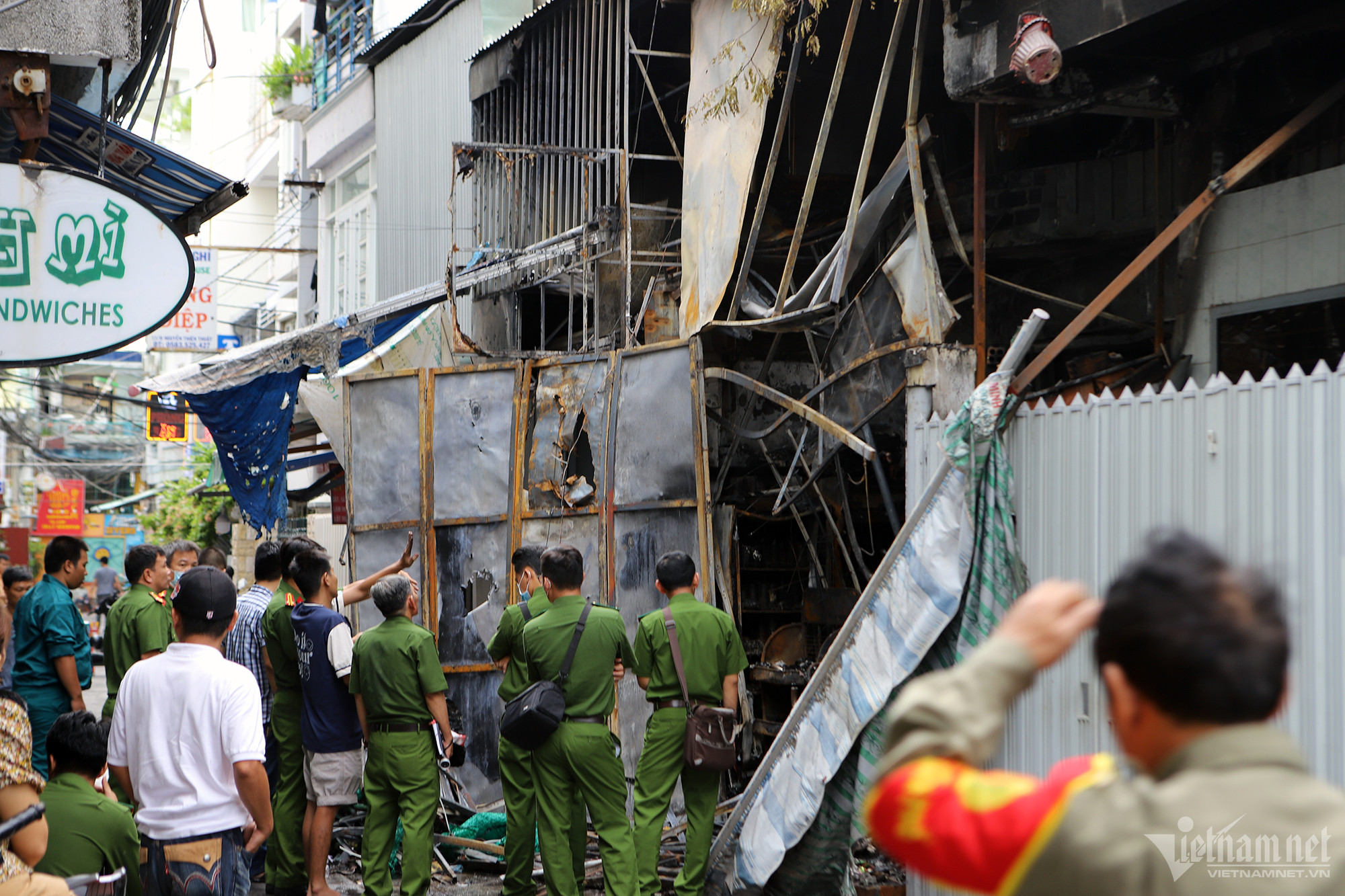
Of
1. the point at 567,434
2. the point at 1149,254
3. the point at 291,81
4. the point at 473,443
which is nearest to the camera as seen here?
the point at 1149,254

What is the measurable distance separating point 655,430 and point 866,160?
282cm

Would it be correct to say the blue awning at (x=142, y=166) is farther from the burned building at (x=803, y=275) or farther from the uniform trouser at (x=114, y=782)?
the burned building at (x=803, y=275)

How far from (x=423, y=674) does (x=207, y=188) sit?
303 centimetres

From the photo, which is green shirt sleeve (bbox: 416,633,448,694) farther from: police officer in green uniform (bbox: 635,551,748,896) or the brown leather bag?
the brown leather bag

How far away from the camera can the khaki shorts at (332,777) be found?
23.3ft

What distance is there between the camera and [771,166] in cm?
788

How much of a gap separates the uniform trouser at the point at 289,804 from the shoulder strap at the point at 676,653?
229 cm

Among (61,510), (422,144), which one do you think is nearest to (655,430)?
(422,144)

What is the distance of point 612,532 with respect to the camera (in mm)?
9078

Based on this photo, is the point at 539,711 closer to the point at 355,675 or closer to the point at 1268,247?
the point at 355,675

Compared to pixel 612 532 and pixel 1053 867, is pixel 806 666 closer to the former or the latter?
pixel 612 532

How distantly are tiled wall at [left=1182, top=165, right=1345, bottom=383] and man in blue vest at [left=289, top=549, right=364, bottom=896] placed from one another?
209 inches

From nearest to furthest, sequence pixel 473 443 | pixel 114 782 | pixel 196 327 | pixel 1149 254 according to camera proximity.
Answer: pixel 114 782
pixel 1149 254
pixel 473 443
pixel 196 327

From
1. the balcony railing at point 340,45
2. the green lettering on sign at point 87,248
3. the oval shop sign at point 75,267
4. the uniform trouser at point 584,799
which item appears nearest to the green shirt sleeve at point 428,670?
the uniform trouser at point 584,799
